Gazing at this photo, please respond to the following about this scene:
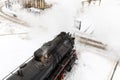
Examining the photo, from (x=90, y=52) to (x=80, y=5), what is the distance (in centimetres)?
751

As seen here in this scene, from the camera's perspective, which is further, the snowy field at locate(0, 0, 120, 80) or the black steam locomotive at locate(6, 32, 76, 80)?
the snowy field at locate(0, 0, 120, 80)

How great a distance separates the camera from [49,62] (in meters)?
5.59

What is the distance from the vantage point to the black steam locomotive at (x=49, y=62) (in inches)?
191

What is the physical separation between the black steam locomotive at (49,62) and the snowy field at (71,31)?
97 cm

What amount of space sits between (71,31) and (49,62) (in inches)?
244

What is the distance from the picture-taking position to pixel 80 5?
50.7ft

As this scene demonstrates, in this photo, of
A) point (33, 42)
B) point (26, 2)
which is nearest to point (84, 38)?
point (33, 42)

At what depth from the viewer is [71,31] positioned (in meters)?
11.5

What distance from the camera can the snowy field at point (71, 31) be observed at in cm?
770

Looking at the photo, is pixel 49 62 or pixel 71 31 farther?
pixel 71 31

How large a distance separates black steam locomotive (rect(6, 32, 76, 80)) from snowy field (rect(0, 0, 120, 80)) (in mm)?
965

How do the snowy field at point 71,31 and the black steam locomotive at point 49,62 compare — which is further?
the snowy field at point 71,31

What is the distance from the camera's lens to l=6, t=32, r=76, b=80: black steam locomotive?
485cm

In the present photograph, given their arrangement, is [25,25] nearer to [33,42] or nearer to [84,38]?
[33,42]
